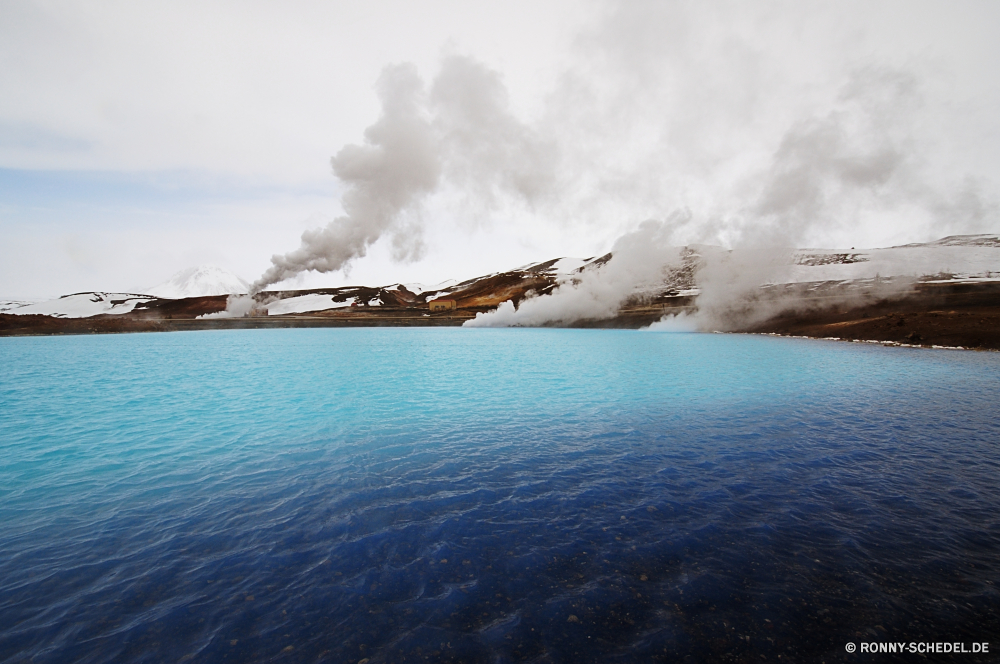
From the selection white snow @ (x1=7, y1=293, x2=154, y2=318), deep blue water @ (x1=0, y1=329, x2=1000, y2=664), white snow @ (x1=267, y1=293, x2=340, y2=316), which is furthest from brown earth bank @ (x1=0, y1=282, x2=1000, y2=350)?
deep blue water @ (x1=0, y1=329, x2=1000, y2=664)

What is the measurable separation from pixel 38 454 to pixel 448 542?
46.8 feet

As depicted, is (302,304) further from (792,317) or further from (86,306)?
(792,317)

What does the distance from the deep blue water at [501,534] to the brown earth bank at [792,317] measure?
148 feet

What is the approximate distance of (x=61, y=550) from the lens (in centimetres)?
Result: 722

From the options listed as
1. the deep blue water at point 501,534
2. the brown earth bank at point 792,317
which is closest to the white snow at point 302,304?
the brown earth bank at point 792,317

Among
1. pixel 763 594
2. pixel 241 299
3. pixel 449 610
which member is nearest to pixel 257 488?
pixel 449 610

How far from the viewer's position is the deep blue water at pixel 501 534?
195 inches

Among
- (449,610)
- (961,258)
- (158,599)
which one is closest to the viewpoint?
(449,610)

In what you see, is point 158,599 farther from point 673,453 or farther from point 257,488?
point 673,453

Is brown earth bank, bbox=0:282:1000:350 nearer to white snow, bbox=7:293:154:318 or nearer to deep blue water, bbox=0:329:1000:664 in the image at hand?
white snow, bbox=7:293:154:318

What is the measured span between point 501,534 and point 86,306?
224 metres

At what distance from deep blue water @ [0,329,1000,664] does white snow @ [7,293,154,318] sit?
18536 centimetres

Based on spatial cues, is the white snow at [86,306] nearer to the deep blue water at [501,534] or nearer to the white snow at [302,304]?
the white snow at [302,304]

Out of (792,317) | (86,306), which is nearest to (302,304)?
(86,306)
